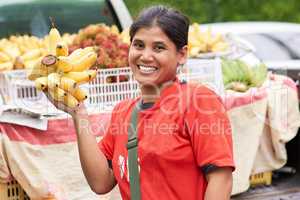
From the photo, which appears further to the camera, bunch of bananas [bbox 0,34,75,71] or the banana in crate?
bunch of bananas [bbox 0,34,75,71]

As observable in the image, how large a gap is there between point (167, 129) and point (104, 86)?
1.94 meters

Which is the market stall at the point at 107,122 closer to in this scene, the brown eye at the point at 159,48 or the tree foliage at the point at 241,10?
the brown eye at the point at 159,48

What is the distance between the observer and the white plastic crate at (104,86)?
412 cm

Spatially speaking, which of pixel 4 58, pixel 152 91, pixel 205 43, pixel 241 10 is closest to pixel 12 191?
pixel 4 58

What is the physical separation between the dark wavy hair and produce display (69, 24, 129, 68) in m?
2.13

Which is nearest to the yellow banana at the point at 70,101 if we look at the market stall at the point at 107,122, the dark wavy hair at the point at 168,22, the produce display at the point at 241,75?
the dark wavy hair at the point at 168,22

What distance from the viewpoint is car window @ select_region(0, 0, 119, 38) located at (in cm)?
561

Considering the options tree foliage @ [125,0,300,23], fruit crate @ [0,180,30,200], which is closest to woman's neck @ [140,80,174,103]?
fruit crate @ [0,180,30,200]

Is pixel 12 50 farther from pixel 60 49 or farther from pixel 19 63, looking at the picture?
pixel 60 49

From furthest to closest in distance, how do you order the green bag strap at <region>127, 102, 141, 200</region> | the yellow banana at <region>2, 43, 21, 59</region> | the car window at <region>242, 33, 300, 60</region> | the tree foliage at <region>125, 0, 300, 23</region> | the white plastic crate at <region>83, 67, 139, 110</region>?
the tree foliage at <region>125, 0, 300, 23</region> → the car window at <region>242, 33, 300, 60</region> → the yellow banana at <region>2, 43, 21, 59</region> → the white plastic crate at <region>83, 67, 139, 110</region> → the green bag strap at <region>127, 102, 141, 200</region>

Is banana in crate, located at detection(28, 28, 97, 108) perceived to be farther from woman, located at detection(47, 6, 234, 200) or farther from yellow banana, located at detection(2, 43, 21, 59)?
yellow banana, located at detection(2, 43, 21, 59)

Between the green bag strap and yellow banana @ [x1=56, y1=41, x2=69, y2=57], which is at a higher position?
yellow banana @ [x1=56, y1=41, x2=69, y2=57]

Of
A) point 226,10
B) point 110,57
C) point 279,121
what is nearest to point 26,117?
point 110,57

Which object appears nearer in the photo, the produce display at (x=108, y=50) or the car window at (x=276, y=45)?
the produce display at (x=108, y=50)
